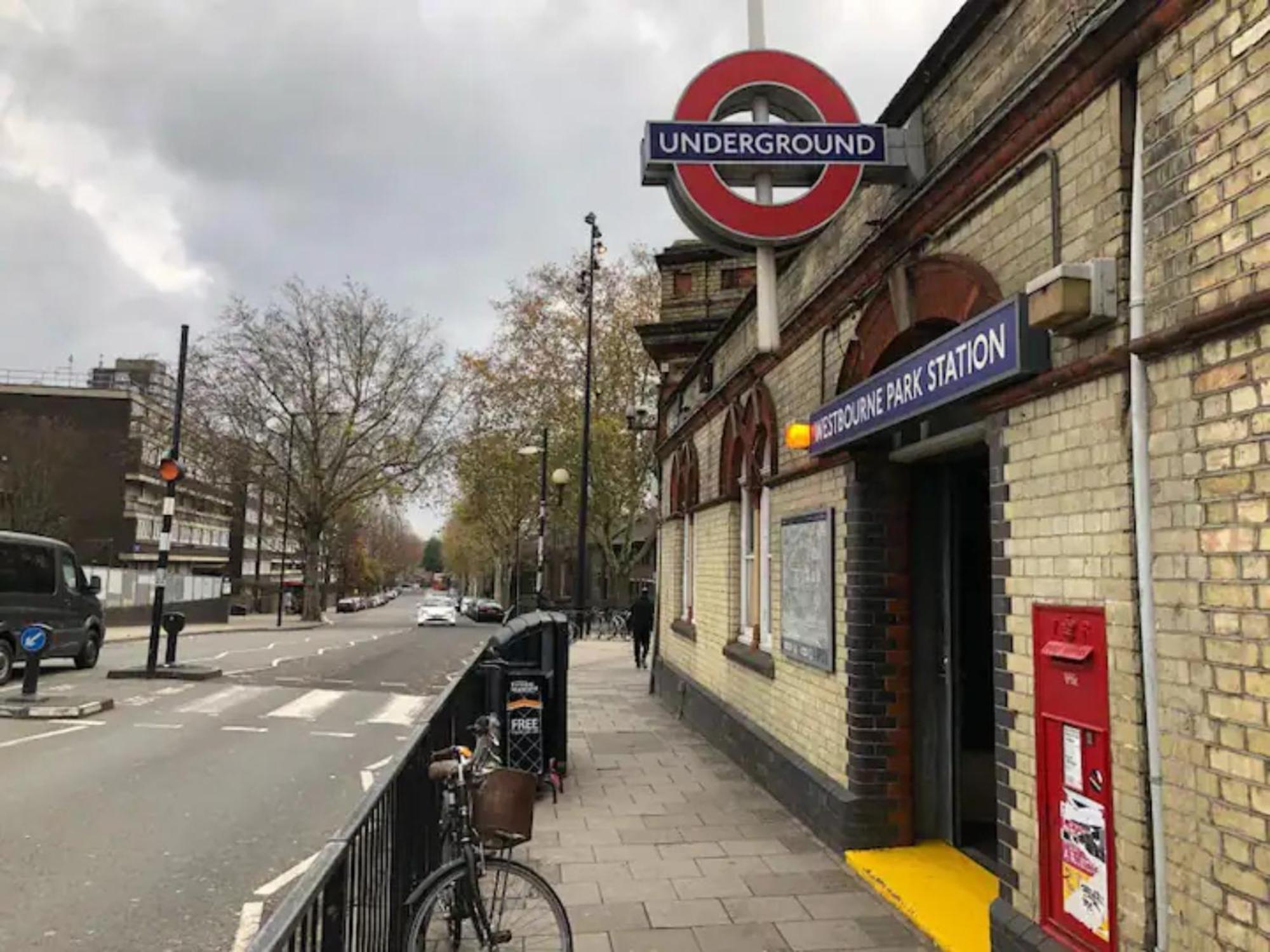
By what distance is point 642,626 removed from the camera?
69.5 ft

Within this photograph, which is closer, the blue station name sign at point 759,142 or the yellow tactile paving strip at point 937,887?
the yellow tactile paving strip at point 937,887

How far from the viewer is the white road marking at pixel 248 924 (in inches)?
190

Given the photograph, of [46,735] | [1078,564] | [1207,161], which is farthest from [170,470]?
[1207,161]

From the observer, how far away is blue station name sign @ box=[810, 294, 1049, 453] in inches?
149

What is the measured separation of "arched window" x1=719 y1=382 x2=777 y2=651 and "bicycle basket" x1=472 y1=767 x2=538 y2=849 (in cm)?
450

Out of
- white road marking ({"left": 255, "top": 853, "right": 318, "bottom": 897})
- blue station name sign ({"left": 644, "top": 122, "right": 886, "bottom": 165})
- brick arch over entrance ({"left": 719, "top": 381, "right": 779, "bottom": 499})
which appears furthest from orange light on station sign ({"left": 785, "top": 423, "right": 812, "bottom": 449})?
white road marking ({"left": 255, "top": 853, "right": 318, "bottom": 897})

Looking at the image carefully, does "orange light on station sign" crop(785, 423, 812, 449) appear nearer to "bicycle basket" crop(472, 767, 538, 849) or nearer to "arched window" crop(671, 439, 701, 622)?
"bicycle basket" crop(472, 767, 538, 849)

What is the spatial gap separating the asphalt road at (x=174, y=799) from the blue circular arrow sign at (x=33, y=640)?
101 centimetres

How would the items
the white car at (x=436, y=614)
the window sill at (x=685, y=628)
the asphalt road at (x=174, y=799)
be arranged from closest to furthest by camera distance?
the asphalt road at (x=174, y=799)
the window sill at (x=685, y=628)
the white car at (x=436, y=614)

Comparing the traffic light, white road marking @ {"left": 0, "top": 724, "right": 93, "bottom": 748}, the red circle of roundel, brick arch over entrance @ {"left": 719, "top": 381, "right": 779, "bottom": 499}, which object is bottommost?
white road marking @ {"left": 0, "top": 724, "right": 93, "bottom": 748}

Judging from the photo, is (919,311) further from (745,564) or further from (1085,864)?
(745,564)

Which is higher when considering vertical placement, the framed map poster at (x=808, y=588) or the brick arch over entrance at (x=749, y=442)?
the brick arch over entrance at (x=749, y=442)

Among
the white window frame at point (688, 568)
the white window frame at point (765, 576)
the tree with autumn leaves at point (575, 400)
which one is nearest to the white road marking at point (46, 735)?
the white window frame at point (688, 568)

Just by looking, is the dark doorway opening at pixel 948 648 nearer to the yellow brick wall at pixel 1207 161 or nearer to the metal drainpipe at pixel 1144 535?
the metal drainpipe at pixel 1144 535
